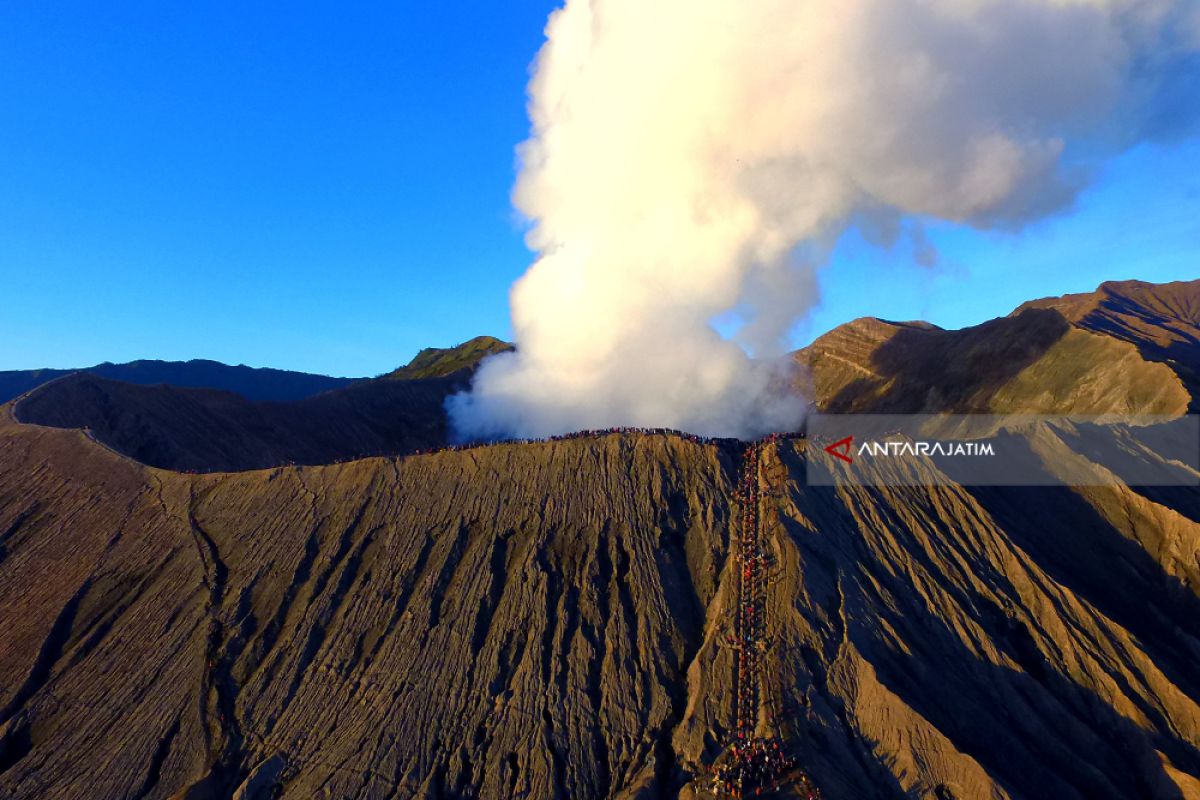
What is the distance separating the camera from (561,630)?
140 feet

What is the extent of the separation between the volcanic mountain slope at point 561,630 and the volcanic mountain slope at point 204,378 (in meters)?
123

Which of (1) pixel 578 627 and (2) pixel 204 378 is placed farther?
(2) pixel 204 378

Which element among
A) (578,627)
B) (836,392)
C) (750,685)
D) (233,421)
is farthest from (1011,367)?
(233,421)

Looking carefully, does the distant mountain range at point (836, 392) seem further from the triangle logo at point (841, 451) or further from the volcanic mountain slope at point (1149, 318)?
the triangle logo at point (841, 451)

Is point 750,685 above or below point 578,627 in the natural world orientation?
below

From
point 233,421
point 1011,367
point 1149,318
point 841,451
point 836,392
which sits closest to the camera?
point 841,451

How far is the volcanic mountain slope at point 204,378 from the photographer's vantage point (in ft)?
547

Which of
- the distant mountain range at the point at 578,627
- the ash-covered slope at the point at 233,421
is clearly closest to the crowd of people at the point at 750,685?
the distant mountain range at the point at 578,627

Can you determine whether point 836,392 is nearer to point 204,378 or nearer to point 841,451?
point 841,451

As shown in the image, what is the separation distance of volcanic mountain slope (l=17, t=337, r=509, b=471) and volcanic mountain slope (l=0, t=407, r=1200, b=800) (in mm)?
13111

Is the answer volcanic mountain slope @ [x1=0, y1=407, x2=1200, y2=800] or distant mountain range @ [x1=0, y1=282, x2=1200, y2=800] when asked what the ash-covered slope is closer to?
distant mountain range @ [x1=0, y1=282, x2=1200, y2=800]

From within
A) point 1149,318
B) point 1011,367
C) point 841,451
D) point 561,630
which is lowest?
point 561,630

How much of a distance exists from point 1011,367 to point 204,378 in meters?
160

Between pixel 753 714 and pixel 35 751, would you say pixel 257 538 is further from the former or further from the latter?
pixel 753 714
